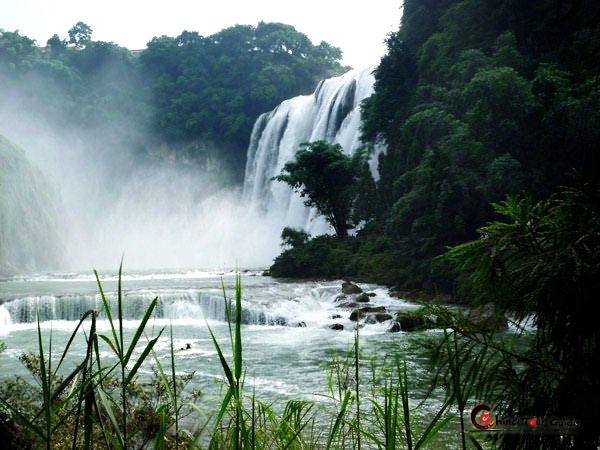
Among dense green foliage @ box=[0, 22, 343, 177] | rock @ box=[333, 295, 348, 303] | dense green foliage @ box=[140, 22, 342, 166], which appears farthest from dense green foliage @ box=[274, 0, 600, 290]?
dense green foliage @ box=[0, 22, 343, 177]

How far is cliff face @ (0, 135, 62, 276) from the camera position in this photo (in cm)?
3300

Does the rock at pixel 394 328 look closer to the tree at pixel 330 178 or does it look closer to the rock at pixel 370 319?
the rock at pixel 370 319

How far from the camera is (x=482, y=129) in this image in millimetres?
17875

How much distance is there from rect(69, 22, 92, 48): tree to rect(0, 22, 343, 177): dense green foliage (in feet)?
18.0

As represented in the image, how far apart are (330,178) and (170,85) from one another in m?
34.6

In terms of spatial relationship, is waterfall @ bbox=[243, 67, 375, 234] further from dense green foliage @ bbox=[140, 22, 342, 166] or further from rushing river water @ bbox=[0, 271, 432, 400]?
rushing river water @ bbox=[0, 271, 432, 400]

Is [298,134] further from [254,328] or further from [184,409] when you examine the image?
[184,409]

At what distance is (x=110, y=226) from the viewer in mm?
56094

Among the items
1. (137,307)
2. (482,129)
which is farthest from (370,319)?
(482,129)

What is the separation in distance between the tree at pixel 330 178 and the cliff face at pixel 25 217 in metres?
17.1

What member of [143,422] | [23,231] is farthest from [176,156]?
[143,422]

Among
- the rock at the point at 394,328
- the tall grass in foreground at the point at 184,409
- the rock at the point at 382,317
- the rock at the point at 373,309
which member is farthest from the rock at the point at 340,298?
the tall grass in foreground at the point at 184,409

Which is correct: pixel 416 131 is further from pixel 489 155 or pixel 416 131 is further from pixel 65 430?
pixel 65 430

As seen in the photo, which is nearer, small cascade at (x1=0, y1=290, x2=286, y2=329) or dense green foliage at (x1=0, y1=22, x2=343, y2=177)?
small cascade at (x1=0, y1=290, x2=286, y2=329)
